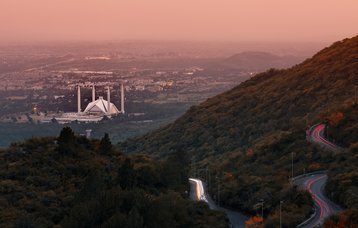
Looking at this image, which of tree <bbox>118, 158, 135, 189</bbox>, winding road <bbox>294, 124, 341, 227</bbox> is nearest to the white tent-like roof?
winding road <bbox>294, 124, 341, 227</bbox>

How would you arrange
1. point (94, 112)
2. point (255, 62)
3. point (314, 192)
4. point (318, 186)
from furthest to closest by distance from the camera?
point (255, 62) → point (94, 112) → point (318, 186) → point (314, 192)

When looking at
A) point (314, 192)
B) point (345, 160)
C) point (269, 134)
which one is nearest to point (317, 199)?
point (314, 192)

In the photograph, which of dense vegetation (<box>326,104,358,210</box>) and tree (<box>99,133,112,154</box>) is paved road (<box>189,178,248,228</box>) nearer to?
dense vegetation (<box>326,104,358,210</box>)

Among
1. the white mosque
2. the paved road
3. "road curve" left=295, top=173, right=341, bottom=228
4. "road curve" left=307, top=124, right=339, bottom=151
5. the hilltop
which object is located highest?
"road curve" left=307, top=124, right=339, bottom=151

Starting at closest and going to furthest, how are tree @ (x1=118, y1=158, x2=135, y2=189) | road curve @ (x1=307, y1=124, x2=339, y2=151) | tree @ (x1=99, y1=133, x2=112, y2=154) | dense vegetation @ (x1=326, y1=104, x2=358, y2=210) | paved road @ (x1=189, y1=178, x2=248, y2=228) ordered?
dense vegetation @ (x1=326, y1=104, x2=358, y2=210) → tree @ (x1=118, y1=158, x2=135, y2=189) → paved road @ (x1=189, y1=178, x2=248, y2=228) → tree @ (x1=99, y1=133, x2=112, y2=154) → road curve @ (x1=307, y1=124, x2=339, y2=151)

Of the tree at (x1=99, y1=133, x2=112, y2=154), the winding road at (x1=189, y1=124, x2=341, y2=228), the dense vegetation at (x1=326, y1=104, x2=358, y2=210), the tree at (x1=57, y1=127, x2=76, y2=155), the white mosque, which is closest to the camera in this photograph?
the winding road at (x1=189, y1=124, x2=341, y2=228)

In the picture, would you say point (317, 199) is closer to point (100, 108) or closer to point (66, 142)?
point (66, 142)

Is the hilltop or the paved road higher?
the paved road

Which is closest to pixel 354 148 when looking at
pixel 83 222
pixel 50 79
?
pixel 83 222
